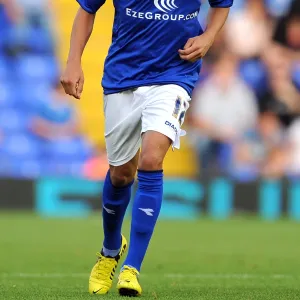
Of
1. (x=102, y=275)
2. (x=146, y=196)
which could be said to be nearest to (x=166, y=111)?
(x=146, y=196)

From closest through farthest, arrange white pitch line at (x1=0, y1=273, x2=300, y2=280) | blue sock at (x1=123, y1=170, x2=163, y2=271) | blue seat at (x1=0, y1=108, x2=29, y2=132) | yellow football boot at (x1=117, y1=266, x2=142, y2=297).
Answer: yellow football boot at (x1=117, y1=266, x2=142, y2=297) → blue sock at (x1=123, y1=170, x2=163, y2=271) → white pitch line at (x1=0, y1=273, x2=300, y2=280) → blue seat at (x1=0, y1=108, x2=29, y2=132)

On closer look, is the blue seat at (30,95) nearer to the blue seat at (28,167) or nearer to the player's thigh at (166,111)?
the blue seat at (28,167)

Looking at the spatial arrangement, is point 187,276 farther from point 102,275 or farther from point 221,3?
point 221,3

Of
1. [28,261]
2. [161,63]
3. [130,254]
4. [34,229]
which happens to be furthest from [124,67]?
[34,229]

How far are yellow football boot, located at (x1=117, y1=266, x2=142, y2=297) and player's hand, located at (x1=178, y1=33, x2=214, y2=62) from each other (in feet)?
3.90

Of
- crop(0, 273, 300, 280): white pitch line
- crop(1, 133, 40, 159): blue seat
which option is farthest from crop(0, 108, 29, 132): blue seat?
crop(0, 273, 300, 280): white pitch line

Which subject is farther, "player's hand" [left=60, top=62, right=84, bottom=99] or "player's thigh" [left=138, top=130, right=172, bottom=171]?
"player's hand" [left=60, top=62, right=84, bottom=99]

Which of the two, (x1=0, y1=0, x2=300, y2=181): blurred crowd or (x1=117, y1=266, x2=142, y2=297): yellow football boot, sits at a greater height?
(x1=117, y1=266, x2=142, y2=297): yellow football boot

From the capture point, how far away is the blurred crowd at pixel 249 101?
47.8 ft

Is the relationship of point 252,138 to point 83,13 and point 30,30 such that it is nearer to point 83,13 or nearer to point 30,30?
point 30,30

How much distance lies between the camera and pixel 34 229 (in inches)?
430

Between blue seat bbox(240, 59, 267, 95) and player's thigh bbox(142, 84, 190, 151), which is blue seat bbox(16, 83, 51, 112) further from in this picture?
player's thigh bbox(142, 84, 190, 151)

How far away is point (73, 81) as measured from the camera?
16.8 ft

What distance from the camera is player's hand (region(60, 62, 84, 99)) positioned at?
5.11 m
